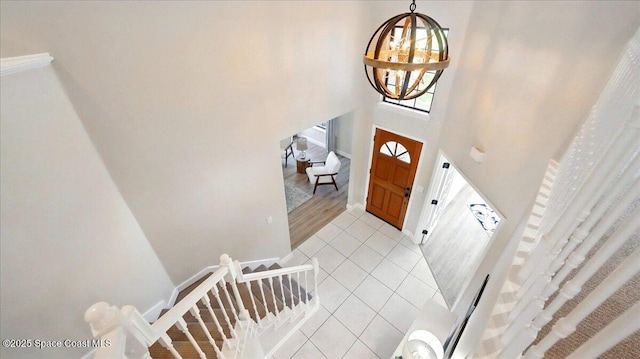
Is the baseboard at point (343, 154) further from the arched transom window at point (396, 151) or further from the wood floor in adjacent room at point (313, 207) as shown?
the arched transom window at point (396, 151)

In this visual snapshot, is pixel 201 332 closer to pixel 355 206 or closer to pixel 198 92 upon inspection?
pixel 198 92

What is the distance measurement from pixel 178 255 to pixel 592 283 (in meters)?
3.78

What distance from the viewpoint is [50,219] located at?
6.12ft

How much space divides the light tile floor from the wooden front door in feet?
1.10

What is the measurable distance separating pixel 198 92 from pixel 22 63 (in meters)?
1.17

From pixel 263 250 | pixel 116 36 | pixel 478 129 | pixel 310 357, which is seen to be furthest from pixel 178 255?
pixel 478 129

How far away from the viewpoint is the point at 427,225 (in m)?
4.77

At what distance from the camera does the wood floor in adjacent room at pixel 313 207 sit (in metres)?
5.43

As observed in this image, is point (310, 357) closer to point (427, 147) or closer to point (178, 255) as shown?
point (178, 255)

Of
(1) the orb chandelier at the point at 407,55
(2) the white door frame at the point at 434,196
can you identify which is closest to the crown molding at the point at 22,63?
(1) the orb chandelier at the point at 407,55

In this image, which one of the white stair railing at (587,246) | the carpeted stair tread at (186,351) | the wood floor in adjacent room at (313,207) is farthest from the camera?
Result: the wood floor in adjacent room at (313,207)

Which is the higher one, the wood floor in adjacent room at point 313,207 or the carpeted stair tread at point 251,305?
the carpeted stair tread at point 251,305

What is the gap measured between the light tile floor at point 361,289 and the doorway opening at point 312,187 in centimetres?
31

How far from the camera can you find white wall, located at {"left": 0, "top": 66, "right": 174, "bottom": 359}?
1.66 m
